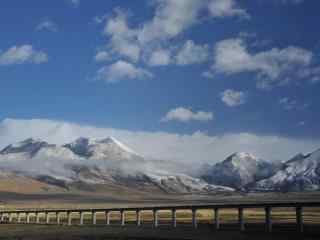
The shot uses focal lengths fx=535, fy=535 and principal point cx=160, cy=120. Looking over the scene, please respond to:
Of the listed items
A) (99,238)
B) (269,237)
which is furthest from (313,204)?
(99,238)

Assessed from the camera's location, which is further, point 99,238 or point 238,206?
point 238,206

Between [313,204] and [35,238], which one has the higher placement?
[313,204]

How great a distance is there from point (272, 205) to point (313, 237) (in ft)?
46.2

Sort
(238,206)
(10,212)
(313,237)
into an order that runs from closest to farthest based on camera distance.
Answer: (313,237) < (238,206) < (10,212)

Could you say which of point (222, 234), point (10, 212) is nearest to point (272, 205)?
point (222, 234)

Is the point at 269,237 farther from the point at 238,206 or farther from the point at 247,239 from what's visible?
the point at 238,206

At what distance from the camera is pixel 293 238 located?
5728 cm

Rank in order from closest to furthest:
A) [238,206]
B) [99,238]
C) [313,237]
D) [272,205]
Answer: [313,237] → [99,238] → [272,205] → [238,206]

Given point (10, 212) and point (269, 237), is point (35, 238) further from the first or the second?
point (10, 212)

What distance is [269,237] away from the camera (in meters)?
60.3

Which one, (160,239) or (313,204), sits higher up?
(313,204)

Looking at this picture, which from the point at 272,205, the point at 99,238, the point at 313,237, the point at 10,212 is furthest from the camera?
the point at 10,212

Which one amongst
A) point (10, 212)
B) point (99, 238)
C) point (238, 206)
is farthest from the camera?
point (10, 212)

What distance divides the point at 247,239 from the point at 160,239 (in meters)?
9.72
